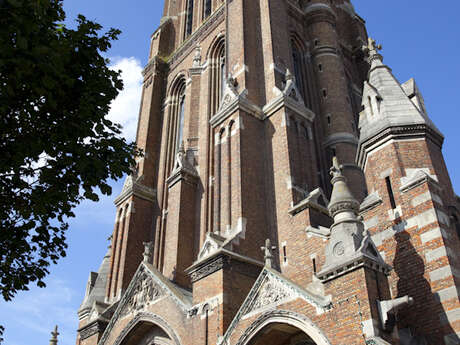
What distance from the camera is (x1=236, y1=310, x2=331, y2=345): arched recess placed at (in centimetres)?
1061

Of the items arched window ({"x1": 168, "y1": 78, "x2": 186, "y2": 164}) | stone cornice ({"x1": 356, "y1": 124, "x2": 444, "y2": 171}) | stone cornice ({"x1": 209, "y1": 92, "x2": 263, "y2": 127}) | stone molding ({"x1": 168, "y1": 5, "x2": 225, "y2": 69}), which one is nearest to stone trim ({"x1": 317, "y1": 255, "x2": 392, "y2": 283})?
stone cornice ({"x1": 356, "y1": 124, "x2": 444, "y2": 171})

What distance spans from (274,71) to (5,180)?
13.0 m

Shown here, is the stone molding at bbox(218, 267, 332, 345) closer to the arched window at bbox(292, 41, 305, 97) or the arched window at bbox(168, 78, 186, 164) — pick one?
the arched window at bbox(168, 78, 186, 164)

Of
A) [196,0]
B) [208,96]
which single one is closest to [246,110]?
[208,96]

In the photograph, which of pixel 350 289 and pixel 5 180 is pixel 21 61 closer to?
pixel 5 180

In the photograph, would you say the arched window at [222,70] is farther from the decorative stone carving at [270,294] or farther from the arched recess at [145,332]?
the decorative stone carving at [270,294]

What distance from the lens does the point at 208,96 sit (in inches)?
908

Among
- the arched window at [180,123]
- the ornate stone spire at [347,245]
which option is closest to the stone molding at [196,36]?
the arched window at [180,123]

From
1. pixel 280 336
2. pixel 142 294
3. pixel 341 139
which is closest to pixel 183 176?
pixel 142 294

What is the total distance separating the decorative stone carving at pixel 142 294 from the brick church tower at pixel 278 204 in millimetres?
65

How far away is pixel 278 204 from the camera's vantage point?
16.0 meters

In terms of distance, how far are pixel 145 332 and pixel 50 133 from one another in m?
9.66

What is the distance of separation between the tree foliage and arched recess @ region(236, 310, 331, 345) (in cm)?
480

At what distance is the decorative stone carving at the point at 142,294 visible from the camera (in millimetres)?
15719
